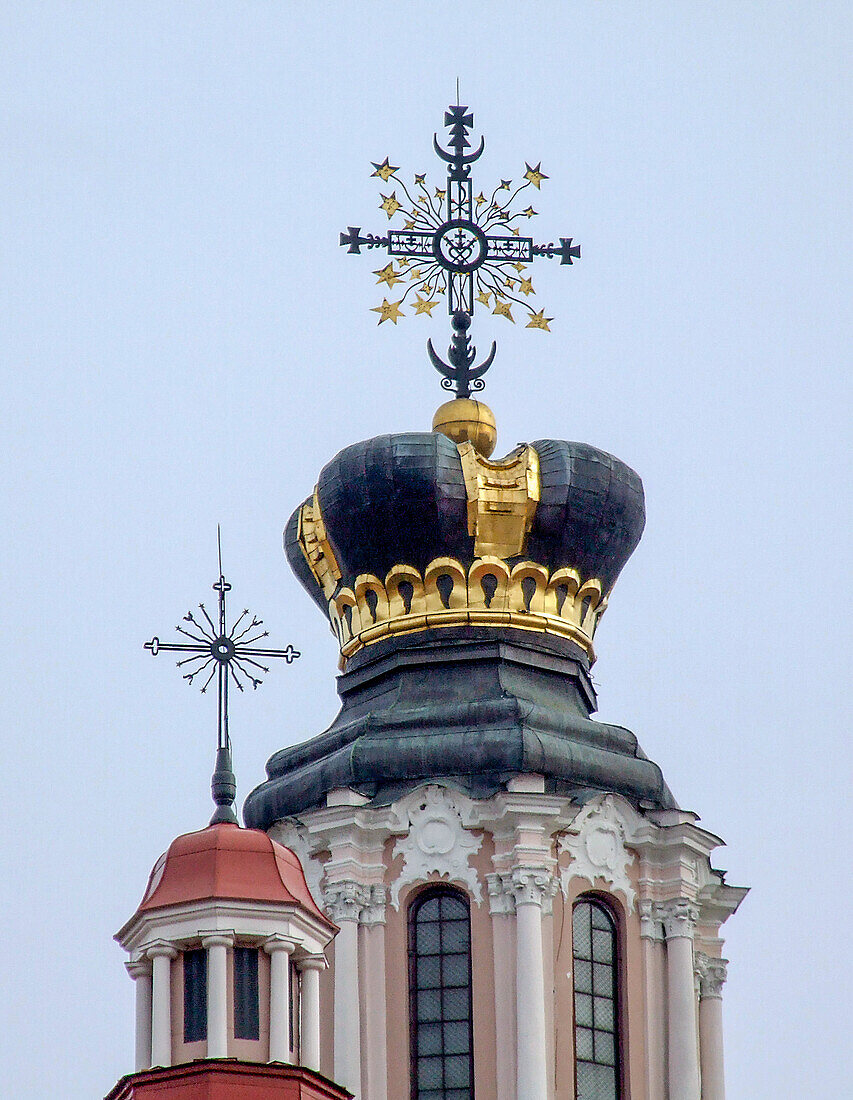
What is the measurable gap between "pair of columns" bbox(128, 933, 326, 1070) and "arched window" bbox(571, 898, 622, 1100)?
3228 mm

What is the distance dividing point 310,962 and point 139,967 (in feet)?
4.81

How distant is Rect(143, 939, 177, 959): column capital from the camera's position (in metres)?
38.7

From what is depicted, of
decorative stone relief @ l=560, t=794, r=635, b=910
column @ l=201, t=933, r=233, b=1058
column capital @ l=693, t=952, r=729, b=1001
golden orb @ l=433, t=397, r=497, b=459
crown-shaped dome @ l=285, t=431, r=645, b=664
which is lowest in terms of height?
column @ l=201, t=933, r=233, b=1058

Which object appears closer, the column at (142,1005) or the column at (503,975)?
the column at (142,1005)

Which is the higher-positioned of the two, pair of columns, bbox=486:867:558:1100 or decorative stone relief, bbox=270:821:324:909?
decorative stone relief, bbox=270:821:324:909

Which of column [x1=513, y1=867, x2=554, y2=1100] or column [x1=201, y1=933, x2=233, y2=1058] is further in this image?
column [x1=513, y1=867, x2=554, y2=1100]

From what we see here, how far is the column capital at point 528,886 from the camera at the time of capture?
41344 millimetres

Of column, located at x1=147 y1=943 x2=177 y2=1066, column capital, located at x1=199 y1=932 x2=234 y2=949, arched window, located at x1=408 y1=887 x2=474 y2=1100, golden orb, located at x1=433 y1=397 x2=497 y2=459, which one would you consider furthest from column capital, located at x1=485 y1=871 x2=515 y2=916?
golden orb, located at x1=433 y1=397 x2=497 y2=459

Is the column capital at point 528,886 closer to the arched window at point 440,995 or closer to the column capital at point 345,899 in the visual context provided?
the arched window at point 440,995

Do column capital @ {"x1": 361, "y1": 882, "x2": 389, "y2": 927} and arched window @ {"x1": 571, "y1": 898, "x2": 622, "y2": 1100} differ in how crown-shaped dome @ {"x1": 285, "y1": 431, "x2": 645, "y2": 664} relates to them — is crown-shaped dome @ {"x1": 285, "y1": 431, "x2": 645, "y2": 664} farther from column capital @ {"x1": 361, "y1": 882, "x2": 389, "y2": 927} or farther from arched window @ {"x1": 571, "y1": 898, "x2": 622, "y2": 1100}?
arched window @ {"x1": 571, "y1": 898, "x2": 622, "y2": 1100}

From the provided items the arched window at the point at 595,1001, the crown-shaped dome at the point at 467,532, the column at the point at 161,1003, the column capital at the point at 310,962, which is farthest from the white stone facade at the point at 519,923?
the column at the point at 161,1003

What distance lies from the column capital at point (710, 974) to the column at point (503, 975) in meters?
2.15

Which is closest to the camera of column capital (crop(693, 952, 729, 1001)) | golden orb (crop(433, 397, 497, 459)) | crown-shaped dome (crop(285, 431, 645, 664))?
column capital (crop(693, 952, 729, 1001))

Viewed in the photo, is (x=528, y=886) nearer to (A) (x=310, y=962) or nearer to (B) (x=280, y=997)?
(A) (x=310, y=962)
